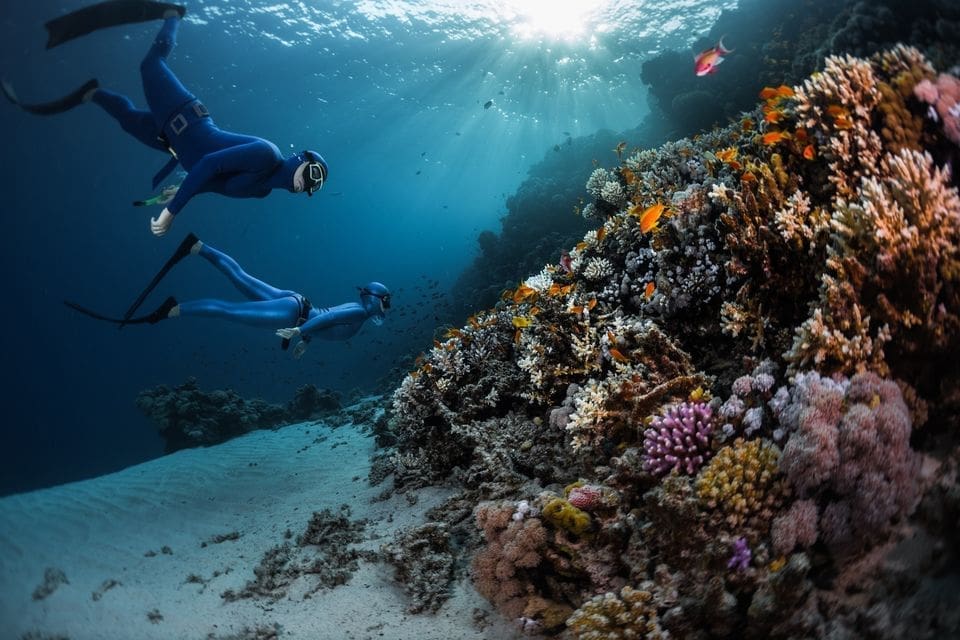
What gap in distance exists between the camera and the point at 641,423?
4.07m

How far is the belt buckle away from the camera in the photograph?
6617mm

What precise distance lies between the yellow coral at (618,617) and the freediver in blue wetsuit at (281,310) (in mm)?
6634

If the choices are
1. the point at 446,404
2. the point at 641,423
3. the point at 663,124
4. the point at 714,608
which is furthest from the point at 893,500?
the point at 663,124

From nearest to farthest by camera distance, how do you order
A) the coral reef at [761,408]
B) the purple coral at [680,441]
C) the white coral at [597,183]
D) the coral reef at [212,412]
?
the coral reef at [761,408] → the purple coral at [680,441] → the white coral at [597,183] → the coral reef at [212,412]

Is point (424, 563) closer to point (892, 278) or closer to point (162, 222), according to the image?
point (892, 278)

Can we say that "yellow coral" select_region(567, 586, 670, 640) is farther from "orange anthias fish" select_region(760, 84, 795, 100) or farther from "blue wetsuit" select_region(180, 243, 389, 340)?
"blue wetsuit" select_region(180, 243, 389, 340)

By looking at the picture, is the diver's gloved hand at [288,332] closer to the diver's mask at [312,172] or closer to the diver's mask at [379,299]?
the diver's mask at [379,299]

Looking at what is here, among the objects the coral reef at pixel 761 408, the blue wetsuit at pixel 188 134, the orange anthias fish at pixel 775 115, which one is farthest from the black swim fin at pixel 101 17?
the orange anthias fish at pixel 775 115

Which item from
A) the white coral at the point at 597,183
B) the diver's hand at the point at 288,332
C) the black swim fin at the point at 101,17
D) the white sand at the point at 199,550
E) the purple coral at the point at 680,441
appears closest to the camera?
the purple coral at the point at 680,441

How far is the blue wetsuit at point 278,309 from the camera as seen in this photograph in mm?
7723

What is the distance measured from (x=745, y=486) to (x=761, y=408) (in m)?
0.72

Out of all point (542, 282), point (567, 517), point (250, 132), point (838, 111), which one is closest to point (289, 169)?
point (542, 282)

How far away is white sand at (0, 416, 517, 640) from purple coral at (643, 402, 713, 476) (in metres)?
1.81

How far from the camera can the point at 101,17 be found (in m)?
6.13
